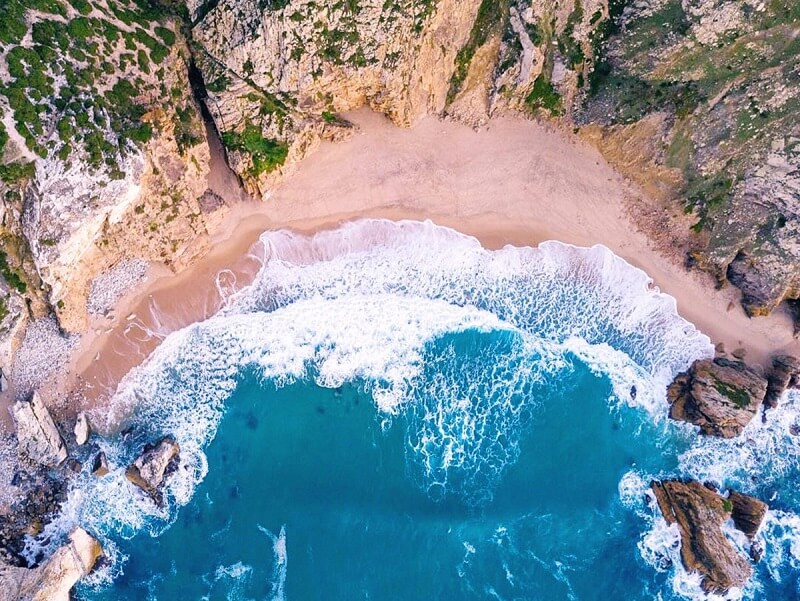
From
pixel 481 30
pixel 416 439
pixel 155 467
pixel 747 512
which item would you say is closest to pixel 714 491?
pixel 747 512

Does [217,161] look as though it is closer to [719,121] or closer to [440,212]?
[440,212]

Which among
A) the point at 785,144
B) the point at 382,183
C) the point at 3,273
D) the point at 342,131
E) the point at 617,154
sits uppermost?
the point at 785,144

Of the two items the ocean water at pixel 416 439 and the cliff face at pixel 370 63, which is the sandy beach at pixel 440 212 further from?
the cliff face at pixel 370 63

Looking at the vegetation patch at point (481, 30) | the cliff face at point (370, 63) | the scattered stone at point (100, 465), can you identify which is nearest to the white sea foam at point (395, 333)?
the scattered stone at point (100, 465)

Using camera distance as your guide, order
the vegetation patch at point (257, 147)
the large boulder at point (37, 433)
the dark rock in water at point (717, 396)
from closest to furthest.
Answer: the vegetation patch at point (257, 147), the large boulder at point (37, 433), the dark rock in water at point (717, 396)

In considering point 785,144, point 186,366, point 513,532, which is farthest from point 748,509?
point 186,366

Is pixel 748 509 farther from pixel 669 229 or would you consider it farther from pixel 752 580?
pixel 669 229

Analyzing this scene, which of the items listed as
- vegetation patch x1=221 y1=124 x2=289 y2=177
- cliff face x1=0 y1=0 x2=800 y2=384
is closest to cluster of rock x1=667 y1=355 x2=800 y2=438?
cliff face x1=0 y1=0 x2=800 y2=384
